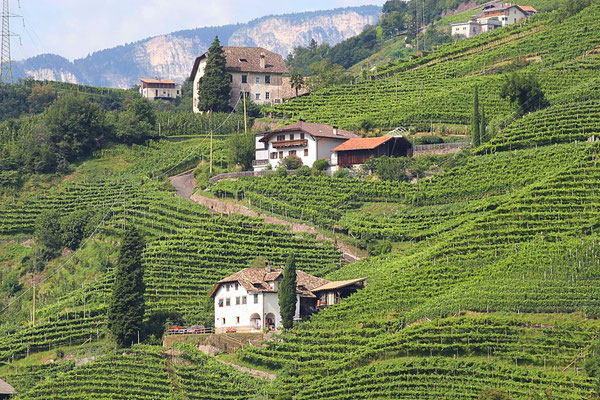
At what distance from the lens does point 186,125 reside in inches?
3893

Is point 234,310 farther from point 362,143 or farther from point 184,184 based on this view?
point 184,184

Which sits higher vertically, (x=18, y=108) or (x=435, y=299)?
(x=18, y=108)

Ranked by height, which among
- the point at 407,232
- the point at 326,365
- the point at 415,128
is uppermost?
the point at 415,128

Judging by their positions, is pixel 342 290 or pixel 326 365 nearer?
pixel 326 365

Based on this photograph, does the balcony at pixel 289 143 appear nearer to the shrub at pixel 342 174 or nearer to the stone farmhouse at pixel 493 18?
the shrub at pixel 342 174

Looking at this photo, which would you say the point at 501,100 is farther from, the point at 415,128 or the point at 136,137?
the point at 136,137

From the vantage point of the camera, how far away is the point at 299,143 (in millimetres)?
84562

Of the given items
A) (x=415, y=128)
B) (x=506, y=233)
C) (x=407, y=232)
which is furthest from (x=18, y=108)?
(x=506, y=233)

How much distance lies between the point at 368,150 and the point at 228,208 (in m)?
10.00

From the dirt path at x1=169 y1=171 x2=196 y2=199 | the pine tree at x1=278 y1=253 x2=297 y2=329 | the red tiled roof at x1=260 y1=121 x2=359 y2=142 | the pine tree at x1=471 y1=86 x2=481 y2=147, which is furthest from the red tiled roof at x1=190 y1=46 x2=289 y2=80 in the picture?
the pine tree at x1=278 y1=253 x2=297 y2=329

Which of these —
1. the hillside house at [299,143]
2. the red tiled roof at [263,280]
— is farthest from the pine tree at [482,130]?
the red tiled roof at [263,280]

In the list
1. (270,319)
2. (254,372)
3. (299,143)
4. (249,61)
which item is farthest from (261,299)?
(249,61)

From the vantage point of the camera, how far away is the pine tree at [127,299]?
64938 mm

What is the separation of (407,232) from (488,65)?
29.8m
